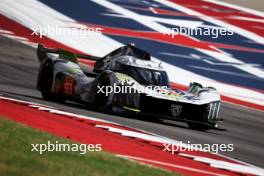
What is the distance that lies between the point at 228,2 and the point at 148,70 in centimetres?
1491

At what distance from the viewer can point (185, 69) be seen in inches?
874

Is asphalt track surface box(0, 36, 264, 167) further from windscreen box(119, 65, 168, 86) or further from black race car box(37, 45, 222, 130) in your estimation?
windscreen box(119, 65, 168, 86)

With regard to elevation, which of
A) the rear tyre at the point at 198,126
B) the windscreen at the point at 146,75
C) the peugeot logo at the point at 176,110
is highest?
the windscreen at the point at 146,75

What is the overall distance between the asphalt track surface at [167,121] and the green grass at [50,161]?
325 cm

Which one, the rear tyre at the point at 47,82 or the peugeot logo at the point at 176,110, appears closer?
the peugeot logo at the point at 176,110

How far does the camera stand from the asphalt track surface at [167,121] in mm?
12961

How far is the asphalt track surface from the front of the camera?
12961mm

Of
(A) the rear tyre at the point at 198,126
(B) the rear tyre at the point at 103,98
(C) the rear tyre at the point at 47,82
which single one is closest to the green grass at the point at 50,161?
(B) the rear tyre at the point at 103,98

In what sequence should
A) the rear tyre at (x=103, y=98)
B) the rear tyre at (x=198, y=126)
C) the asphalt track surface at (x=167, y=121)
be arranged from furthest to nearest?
the rear tyre at (x=198, y=126), the rear tyre at (x=103, y=98), the asphalt track surface at (x=167, y=121)

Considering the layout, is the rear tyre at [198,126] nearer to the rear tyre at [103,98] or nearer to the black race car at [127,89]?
the black race car at [127,89]

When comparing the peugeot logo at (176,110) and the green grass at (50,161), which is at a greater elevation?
the peugeot logo at (176,110)

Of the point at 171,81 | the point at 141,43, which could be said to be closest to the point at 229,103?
the point at 171,81

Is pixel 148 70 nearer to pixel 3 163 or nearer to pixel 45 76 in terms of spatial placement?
pixel 45 76

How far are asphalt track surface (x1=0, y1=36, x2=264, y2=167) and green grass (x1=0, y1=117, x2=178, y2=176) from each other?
3246 millimetres
